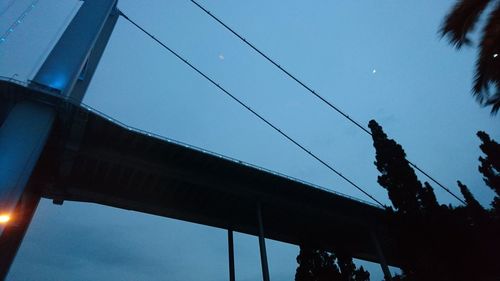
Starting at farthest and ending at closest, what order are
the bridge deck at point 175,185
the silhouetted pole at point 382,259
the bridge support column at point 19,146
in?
the silhouetted pole at point 382,259 → the bridge deck at point 175,185 → the bridge support column at point 19,146

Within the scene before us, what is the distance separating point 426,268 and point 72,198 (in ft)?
65.6

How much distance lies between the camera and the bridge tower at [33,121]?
11828 mm

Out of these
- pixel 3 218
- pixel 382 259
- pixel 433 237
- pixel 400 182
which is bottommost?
pixel 433 237

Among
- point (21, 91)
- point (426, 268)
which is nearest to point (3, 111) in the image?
point (21, 91)

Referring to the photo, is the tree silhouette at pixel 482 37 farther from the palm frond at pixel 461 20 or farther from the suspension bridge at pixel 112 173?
Result: the suspension bridge at pixel 112 173

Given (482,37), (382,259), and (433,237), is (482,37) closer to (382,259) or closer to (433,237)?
(433,237)

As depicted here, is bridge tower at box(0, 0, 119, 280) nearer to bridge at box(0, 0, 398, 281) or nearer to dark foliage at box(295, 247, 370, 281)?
bridge at box(0, 0, 398, 281)

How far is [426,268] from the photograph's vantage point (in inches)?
520

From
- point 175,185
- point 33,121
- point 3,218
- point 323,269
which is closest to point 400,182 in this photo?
point 323,269

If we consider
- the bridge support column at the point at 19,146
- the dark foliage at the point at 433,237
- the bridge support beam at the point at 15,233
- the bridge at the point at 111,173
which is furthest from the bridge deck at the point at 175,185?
the dark foliage at the point at 433,237

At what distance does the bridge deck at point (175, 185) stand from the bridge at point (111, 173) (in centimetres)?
6

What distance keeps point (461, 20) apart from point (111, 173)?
18193mm

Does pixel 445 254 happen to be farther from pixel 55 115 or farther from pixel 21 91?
pixel 21 91

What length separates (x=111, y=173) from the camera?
1794cm
